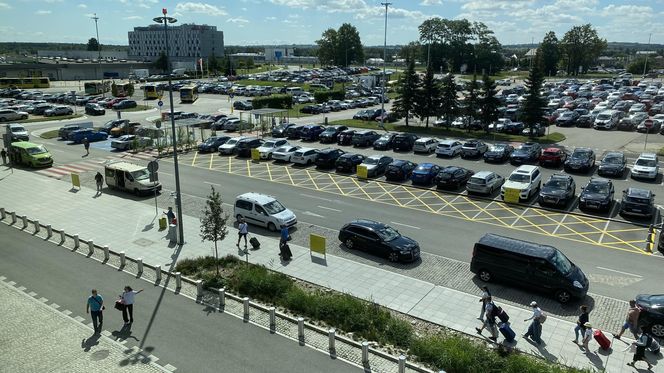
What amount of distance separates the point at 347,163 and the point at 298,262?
1541 cm

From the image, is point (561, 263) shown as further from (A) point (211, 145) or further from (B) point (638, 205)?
(A) point (211, 145)

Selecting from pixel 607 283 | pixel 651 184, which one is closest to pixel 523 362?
pixel 607 283

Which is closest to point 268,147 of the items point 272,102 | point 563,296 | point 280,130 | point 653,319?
point 280,130

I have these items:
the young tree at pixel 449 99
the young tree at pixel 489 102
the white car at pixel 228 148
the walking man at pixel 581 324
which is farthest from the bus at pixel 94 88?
the walking man at pixel 581 324

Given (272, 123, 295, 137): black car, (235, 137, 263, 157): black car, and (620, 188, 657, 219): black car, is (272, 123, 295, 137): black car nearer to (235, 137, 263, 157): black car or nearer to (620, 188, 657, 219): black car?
(235, 137, 263, 157): black car

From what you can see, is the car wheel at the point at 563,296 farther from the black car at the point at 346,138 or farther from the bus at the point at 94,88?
the bus at the point at 94,88

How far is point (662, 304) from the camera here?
13930mm

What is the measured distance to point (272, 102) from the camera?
66.5 m

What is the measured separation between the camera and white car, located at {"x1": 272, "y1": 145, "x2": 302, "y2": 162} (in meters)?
37.6

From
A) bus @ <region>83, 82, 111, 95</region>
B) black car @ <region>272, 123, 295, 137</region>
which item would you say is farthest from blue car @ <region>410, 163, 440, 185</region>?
bus @ <region>83, 82, 111, 95</region>

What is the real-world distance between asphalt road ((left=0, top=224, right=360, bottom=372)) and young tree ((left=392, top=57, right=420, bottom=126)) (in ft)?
124

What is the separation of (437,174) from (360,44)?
13387 centimetres

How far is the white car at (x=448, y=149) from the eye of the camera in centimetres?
3819

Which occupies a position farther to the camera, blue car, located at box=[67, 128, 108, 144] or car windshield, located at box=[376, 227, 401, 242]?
blue car, located at box=[67, 128, 108, 144]
